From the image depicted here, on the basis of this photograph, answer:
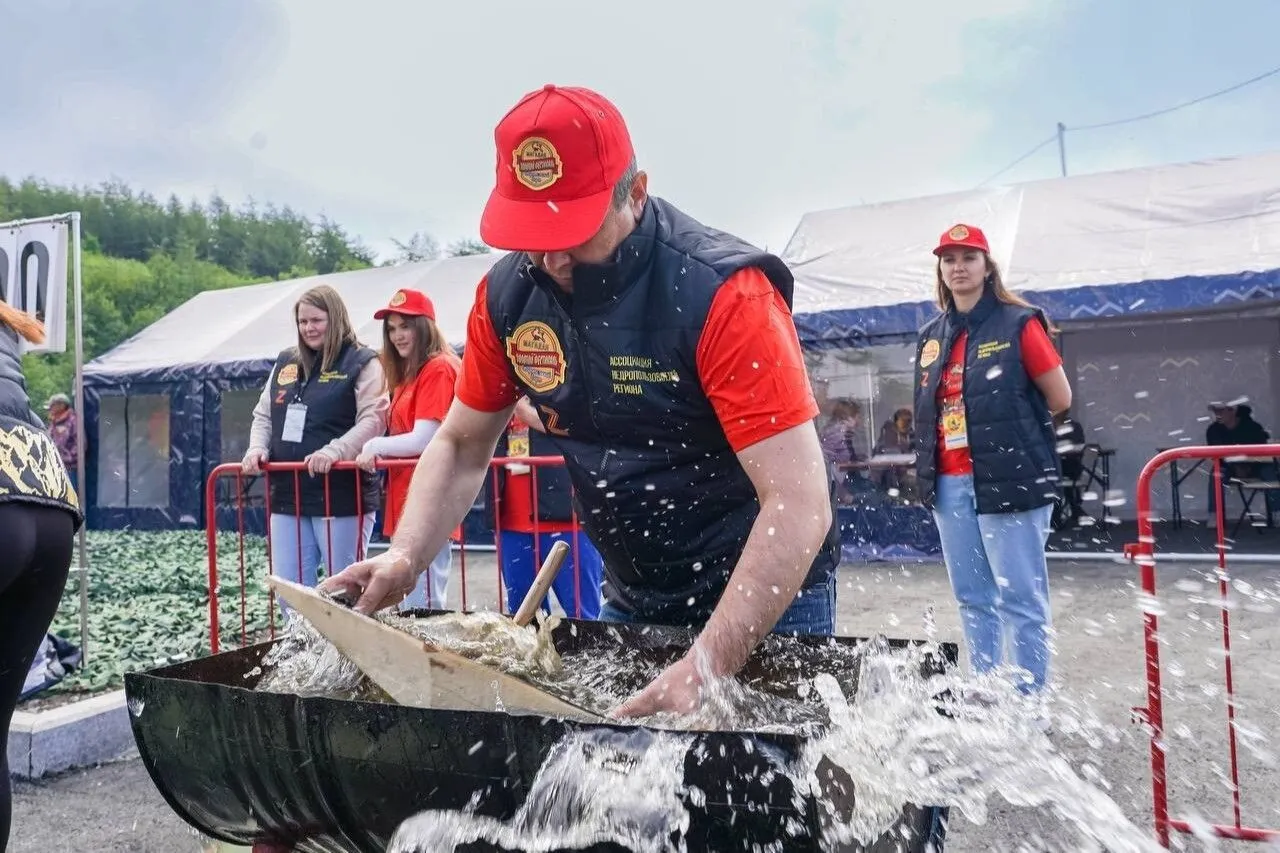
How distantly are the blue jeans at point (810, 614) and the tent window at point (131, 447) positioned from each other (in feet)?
49.7

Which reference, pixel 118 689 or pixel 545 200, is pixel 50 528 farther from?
pixel 118 689

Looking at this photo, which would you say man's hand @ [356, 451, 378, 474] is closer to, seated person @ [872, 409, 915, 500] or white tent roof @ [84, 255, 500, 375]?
seated person @ [872, 409, 915, 500]

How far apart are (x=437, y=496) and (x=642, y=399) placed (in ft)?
2.05

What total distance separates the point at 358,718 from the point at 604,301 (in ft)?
3.33

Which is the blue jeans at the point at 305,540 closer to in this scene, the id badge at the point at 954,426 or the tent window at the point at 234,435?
the id badge at the point at 954,426

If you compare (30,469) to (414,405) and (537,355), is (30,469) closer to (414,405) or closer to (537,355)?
(537,355)

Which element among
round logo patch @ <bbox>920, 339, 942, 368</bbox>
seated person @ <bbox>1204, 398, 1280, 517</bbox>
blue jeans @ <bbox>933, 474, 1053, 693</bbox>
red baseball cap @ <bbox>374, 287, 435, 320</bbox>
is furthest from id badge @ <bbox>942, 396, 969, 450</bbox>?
seated person @ <bbox>1204, 398, 1280, 517</bbox>

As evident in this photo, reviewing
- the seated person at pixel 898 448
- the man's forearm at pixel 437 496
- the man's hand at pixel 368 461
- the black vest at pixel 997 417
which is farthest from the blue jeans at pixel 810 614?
the seated person at pixel 898 448

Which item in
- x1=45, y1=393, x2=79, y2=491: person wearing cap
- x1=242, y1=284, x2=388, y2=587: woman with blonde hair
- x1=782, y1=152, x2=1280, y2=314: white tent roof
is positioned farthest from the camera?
x1=45, y1=393, x2=79, y2=491: person wearing cap

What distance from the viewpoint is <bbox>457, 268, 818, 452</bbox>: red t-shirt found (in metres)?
1.77

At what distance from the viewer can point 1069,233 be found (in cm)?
1011

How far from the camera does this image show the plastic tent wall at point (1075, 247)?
8682 millimetres

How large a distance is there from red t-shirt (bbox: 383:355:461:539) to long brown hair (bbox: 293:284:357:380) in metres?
0.39

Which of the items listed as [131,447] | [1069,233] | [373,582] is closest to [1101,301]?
[1069,233]
